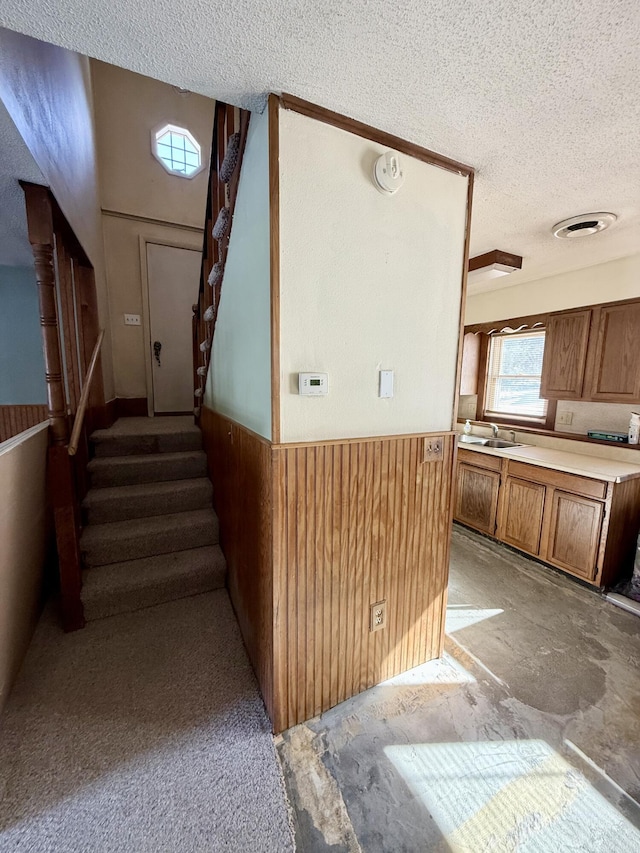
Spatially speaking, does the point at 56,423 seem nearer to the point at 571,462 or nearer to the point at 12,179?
the point at 12,179

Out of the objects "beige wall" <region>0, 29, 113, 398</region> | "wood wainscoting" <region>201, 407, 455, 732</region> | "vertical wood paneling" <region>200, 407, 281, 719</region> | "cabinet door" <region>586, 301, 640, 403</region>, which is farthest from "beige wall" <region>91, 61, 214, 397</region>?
"cabinet door" <region>586, 301, 640, 403</region>

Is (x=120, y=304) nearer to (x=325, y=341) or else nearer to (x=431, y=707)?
(x=325, y=341)

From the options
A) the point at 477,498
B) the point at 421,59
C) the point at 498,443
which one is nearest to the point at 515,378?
the point at 498,443

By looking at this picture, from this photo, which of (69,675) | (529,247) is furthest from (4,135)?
(529,247)

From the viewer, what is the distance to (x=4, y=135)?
51.3 inches

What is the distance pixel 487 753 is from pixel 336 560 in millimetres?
918

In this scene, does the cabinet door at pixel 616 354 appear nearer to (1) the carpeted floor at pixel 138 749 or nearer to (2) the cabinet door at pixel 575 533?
(2) the cabinet door at pixel 575 533

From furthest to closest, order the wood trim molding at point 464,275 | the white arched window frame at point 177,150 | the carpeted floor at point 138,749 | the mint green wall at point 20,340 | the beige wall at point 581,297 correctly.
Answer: the white arched window frame at point 177,150 < the mint green wall at point 20,340 < the beige wall at point 581,297 < the wood trim molding at point 464,275 < the carpeted floor at point 138,749

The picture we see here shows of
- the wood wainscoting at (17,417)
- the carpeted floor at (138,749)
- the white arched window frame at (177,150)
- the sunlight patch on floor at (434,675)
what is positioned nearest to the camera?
the carpeted floor at (138,749)

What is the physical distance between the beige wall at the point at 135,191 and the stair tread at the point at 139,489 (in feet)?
5.79

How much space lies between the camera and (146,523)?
2.32m

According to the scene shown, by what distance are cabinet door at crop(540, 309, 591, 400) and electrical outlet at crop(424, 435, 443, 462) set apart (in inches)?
77.8

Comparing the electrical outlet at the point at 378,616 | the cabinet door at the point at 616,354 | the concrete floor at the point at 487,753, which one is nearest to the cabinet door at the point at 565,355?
the cabinet door at the point at 616,354

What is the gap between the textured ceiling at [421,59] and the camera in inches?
32.3
